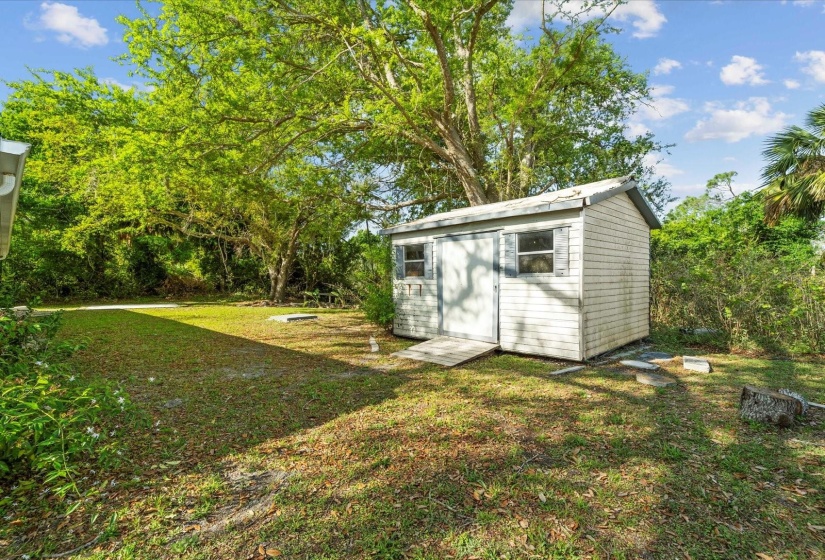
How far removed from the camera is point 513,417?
12.6ft

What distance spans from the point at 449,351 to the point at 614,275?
3.34 meters

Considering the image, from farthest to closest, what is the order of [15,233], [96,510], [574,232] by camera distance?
[15,233] < [574,232] < [96,510]

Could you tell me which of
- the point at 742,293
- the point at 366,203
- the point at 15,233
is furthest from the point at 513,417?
the point at 15,233

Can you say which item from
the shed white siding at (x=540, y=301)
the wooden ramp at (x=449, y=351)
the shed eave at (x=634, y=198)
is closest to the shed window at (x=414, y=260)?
the shed white siding at (x=540, y=301)

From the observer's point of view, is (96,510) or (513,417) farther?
(513,417)

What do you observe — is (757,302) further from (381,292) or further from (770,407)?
(381,292)

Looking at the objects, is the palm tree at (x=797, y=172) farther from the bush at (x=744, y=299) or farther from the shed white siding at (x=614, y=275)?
the shed white siding at (x=614, y=275)

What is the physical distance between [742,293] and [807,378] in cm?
219

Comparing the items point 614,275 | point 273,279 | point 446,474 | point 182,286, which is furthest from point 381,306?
point 182,286

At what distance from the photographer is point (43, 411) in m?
2.29

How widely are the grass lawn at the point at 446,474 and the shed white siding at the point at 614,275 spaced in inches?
58.4

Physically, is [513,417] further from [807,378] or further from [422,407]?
[807,378]

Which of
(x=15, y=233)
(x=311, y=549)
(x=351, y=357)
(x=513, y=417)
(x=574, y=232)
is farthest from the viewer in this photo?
(x=15, y=233)

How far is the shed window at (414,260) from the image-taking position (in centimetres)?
825
